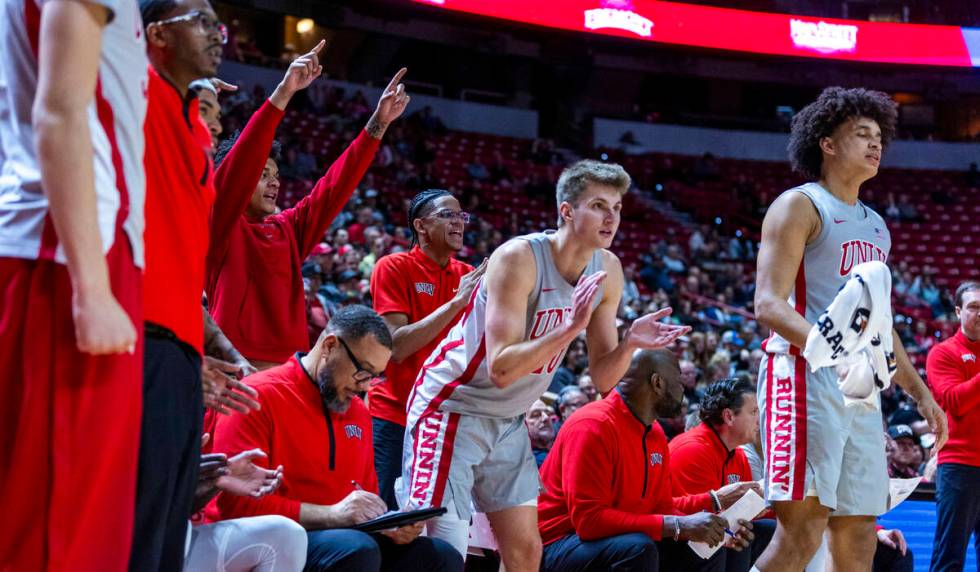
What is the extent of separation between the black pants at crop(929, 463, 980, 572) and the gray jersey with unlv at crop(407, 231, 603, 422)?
2.94 metres

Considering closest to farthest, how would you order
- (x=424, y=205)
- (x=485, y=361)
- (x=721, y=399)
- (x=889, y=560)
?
(x=485, y=361)
(x=424, y=205)
(x=721, y=399)
(x=889, y=560)

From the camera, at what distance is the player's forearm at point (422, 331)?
4645 millimetres

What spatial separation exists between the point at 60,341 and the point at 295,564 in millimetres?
1881

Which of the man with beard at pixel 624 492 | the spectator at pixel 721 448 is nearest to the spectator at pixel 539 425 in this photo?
the spectator at pixel 721 448

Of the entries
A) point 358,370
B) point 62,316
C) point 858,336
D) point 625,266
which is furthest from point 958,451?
point 625,266

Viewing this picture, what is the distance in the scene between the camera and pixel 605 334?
4.30m

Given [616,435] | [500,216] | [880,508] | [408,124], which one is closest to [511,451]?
[616,435]

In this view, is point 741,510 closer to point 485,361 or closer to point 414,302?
point 485,361

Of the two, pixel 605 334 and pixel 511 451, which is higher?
pixel 605 334

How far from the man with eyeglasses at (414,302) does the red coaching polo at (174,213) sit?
2.35 meters

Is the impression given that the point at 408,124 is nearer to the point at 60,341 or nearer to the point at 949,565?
the point at 949,565

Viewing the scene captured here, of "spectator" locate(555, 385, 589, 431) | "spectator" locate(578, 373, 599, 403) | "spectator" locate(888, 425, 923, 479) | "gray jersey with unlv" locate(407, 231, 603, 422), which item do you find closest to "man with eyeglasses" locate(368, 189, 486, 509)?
"gray jersey with unlv" locate(407, 231, 603, 422)

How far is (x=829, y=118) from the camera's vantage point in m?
4.37

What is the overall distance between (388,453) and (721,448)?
2.09m
